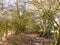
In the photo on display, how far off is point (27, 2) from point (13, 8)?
81 cm

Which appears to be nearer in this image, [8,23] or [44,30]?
[8,23]

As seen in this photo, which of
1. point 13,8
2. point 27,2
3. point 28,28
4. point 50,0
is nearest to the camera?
point 50,0

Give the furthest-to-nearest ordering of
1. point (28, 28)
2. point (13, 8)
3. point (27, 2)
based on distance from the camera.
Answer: point (28, 28), point (13, 8), point (27, 2)

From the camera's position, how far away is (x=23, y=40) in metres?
8.08

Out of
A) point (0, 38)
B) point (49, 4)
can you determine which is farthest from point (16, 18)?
Result: point (49, 4)

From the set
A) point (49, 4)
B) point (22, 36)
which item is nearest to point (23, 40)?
point (22, 36)

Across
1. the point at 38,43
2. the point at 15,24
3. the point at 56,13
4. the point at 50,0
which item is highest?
the point at 50,0

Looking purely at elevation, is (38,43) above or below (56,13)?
below

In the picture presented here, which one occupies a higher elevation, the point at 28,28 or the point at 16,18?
the point at 16,18

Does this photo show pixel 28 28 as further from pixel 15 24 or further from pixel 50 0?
pixel 50 0

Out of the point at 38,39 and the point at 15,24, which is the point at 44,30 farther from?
the point at 15,24

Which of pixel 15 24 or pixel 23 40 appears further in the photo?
pixel 15 24

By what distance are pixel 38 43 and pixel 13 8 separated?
1.70 m

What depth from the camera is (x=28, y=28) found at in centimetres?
975
